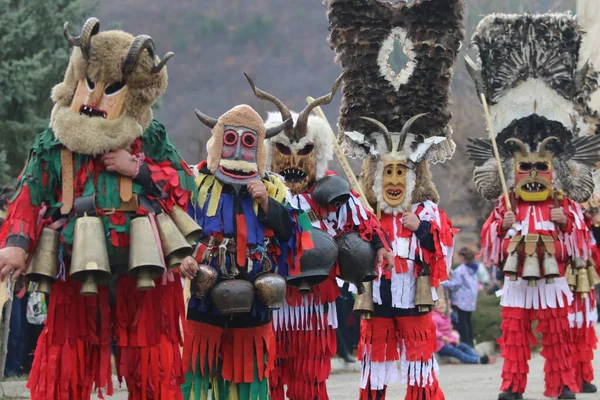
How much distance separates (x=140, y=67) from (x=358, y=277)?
2352 mm

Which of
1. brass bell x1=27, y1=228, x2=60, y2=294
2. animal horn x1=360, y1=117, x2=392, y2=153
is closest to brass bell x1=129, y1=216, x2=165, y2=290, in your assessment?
brass bell x1=27, y1=228, x2=60, y2=294

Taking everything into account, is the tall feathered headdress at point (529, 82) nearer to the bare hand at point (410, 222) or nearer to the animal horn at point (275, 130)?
the bare hand at point (410, 222)

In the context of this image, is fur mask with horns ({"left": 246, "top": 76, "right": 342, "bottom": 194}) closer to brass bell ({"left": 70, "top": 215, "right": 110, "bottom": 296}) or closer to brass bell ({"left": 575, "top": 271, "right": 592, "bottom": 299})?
brass bell ({"left": 70, "top": 215, "right": 110, "bottom": 296})

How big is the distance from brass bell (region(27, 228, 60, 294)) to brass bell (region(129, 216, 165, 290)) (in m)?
0.39

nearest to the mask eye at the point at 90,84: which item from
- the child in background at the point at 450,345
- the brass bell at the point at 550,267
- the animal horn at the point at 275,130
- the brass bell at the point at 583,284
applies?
the animal horn at the point at 275,130

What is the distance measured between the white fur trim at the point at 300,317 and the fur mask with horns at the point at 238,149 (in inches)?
52.1

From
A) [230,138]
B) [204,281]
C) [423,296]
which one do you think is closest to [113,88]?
[230,138]

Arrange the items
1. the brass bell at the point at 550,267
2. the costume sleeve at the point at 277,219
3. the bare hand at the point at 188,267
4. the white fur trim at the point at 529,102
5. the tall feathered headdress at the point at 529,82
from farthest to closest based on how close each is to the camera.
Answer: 1. the white fur trim at the point at 529,102
2. the tall feathered headdress at the point at 529,82
3. the brass bell at the point at 550,267
4. the costume sleeve at the point at 277,219
5. the bare hand at the point at 188,267

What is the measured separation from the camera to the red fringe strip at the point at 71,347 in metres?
5.82

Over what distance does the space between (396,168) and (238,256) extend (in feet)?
7.72

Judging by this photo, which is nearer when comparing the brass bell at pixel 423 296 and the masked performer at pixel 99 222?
the masked performer at pixel 99 222

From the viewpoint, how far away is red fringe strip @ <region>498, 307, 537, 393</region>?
1016 centimetres

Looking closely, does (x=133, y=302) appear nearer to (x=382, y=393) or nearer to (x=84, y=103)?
(x=84, y=103)

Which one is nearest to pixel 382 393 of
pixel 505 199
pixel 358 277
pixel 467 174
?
pixel 358 277
